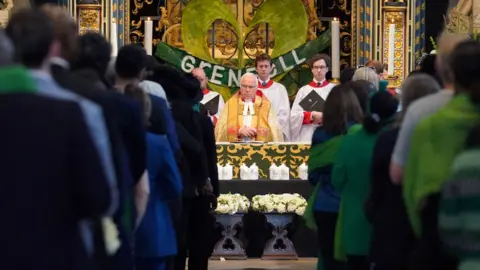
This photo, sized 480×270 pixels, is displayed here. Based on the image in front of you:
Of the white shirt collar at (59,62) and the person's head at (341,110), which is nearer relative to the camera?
the white shirt collar at (59,62)

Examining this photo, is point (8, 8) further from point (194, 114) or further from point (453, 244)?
point (453, 244)

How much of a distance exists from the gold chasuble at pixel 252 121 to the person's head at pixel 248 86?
0.07 metres

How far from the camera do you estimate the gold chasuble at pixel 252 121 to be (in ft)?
45.8

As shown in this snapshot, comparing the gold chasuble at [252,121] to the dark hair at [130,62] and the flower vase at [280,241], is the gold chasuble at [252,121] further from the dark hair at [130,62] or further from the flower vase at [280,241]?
the dark hair at [130,62]

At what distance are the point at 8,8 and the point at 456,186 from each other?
31.3 feet

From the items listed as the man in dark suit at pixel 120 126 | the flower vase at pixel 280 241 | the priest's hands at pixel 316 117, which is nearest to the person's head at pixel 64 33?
the man in dark suit at pixel 120 126

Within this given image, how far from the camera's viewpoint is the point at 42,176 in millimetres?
4711

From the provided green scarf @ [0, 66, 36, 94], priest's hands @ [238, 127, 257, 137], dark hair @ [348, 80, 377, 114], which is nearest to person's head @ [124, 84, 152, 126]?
dark hair @ [348, 80, 377, 114]

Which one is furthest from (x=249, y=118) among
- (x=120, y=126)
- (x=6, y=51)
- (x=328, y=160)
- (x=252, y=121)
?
(x=6, y=51)

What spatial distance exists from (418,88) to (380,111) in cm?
61

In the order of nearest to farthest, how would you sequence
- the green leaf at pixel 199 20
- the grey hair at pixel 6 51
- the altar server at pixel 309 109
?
the grey hair at pixel 6 51, the altar server at pixel 309 109, the green leaf at pixel 199 20

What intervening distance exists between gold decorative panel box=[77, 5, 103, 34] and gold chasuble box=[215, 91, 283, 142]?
2484 millimetres

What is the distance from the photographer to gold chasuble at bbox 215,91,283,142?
14.0 meters

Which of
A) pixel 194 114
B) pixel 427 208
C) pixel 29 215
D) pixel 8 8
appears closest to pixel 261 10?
pixel 8 8
